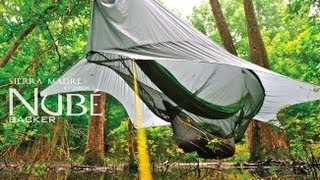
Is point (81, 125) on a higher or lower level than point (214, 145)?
higher

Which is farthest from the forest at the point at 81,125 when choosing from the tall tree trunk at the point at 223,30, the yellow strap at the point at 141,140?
the yellow strap at the point at 141,140

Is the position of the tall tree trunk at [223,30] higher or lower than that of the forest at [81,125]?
higher

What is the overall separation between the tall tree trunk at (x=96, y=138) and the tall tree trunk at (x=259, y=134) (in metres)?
3.23

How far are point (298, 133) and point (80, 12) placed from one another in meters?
2.68

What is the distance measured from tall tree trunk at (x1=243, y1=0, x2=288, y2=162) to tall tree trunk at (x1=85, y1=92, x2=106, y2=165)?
10.6 feet

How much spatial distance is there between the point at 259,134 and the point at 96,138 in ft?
11.8

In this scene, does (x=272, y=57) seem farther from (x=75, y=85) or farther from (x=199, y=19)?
(x=75, y=85)

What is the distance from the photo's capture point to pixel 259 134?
7.09 meters

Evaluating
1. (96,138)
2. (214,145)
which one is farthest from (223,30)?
(214,145)

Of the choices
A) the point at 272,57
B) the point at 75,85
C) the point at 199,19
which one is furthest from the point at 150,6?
the point at 199,19

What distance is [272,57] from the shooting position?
56.4 ft

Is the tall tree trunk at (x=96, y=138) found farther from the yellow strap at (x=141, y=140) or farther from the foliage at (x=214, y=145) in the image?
the foliage at (x=214, y=145)

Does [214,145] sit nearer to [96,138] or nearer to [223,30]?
[223,30]

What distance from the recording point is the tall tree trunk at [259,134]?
23.0ft
